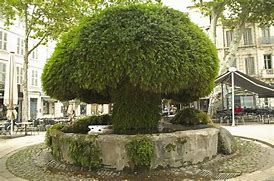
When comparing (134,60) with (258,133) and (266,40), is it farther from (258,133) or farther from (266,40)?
(266,40)

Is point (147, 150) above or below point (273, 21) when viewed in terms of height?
below

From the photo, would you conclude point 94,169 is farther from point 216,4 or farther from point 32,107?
point 32,107

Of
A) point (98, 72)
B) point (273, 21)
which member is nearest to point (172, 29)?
point (98, 72)

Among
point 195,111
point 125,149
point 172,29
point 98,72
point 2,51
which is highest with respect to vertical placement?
point 2,51

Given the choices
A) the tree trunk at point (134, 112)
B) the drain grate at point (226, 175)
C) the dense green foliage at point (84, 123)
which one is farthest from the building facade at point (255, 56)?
the drain grate at point (226, 175)

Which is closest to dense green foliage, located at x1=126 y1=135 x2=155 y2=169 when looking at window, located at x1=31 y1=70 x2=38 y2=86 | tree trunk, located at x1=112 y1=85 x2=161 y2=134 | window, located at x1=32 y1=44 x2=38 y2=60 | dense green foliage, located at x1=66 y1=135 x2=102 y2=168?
dense green foliage, located at x1=66 y1=135 x2=102 y2=168

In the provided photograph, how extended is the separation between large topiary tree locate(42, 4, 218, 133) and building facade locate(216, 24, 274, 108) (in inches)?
937

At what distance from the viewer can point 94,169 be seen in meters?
6.04

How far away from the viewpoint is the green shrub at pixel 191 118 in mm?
8367

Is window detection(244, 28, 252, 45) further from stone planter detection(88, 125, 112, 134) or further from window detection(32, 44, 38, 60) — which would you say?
stone planter detection(88, 125, 112, 134)

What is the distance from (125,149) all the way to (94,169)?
891 millimetres

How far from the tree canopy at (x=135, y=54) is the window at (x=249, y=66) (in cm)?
2509

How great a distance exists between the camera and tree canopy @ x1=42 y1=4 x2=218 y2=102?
231 inches

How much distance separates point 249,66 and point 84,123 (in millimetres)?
25580
